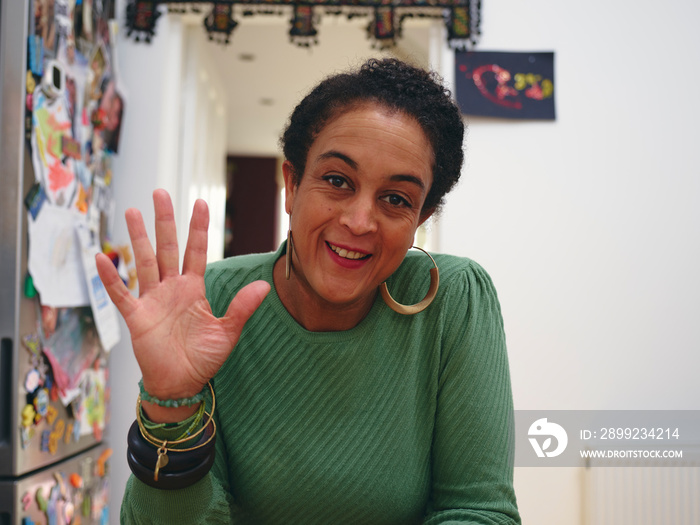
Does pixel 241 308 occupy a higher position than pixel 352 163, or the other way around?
pixel 352 163

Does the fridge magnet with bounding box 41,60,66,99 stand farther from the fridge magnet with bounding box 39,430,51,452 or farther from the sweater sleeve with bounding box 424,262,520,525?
the sweater sleeve with bounding box 424,262,520,525

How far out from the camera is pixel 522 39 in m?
2.18

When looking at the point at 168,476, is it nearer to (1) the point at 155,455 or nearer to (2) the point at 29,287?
(1) the point at 155,455

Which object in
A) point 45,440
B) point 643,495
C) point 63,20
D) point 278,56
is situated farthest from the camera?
point 278,56

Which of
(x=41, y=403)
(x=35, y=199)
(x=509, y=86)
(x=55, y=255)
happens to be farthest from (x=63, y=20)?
(x=509, y=86)

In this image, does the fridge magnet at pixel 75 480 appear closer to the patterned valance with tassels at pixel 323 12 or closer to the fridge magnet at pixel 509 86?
the patterned valance with tassels at pixel 323 12

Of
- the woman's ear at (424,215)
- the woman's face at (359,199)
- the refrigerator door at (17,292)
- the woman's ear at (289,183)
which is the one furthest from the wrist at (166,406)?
the refrigerator door at (17,292)

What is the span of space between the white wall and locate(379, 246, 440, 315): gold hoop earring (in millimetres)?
1168

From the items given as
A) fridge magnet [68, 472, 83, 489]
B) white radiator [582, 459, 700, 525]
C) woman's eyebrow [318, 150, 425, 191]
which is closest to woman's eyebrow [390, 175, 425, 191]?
woman's eyebrow [318, 150, 425, 191]

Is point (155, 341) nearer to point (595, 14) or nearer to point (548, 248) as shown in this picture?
point (548, 248)

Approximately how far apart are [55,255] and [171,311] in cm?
97

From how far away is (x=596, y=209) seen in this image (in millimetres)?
2145

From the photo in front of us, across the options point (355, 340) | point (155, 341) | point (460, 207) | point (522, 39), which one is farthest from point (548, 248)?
point (155, 341)

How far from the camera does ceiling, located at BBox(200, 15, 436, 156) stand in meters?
2.45
